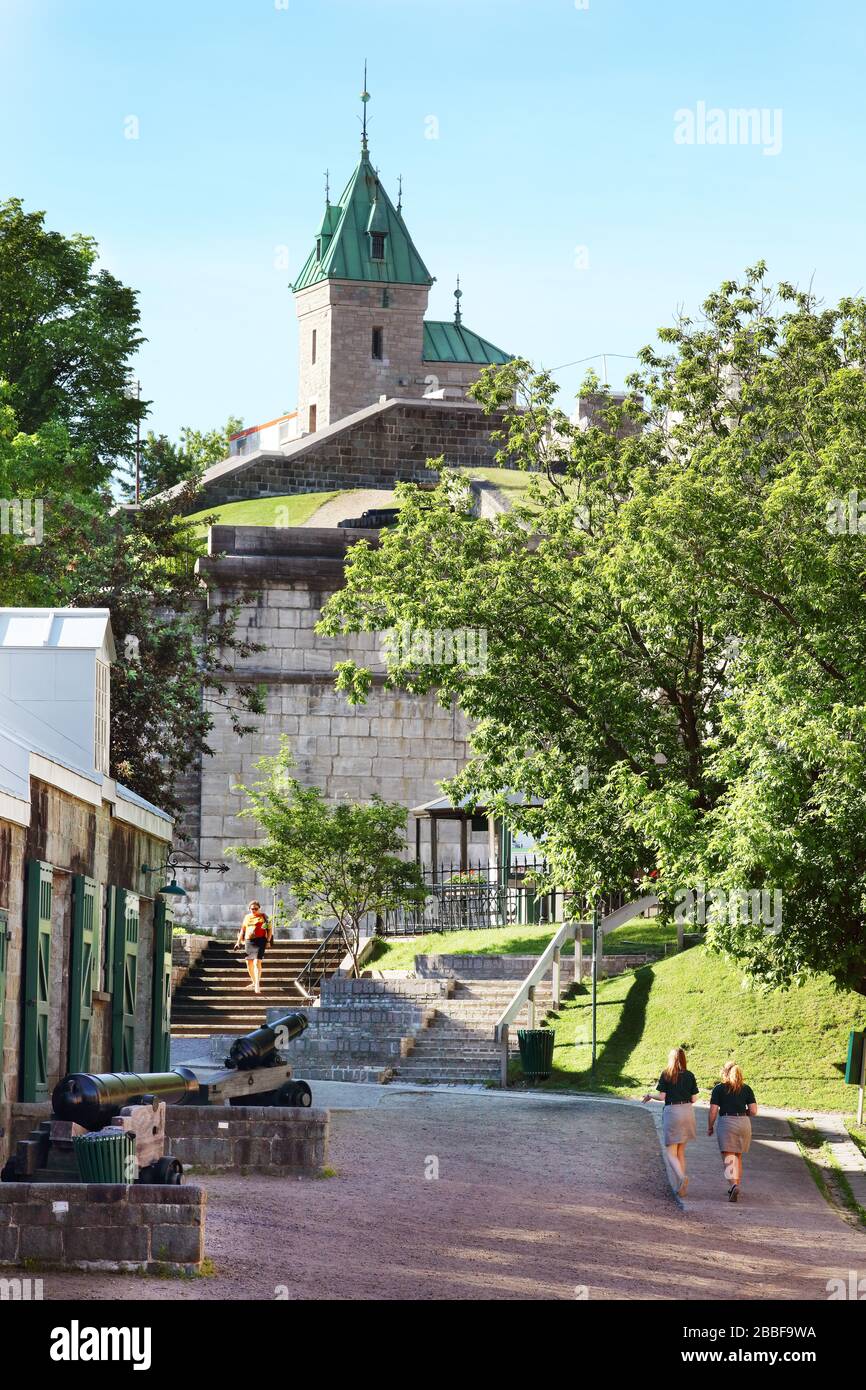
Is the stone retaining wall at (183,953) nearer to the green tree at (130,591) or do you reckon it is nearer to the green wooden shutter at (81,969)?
the green tree at (130,591)

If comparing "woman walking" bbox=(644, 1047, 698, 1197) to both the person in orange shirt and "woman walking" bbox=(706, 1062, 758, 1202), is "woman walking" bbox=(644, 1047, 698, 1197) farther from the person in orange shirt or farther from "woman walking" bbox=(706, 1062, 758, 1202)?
the person in orange shirt

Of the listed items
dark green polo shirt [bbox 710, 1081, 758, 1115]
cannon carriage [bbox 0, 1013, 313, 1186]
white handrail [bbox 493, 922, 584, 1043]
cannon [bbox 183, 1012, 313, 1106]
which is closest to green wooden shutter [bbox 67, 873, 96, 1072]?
cannon [bbox 183, 1012, 313, 1106]

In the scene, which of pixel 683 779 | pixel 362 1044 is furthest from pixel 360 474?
pixel 683 779

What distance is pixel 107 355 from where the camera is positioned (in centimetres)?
4866

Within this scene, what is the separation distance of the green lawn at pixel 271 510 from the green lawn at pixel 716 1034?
75.6ft

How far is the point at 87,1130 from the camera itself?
1481 cm

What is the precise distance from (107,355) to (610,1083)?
29030 millimetres

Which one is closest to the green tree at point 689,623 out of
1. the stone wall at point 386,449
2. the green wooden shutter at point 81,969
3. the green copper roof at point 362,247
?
the green wooden shutter at point 81,969

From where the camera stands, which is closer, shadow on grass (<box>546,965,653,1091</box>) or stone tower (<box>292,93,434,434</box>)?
shadow on grass (<box>546,965,653,1091</box>)

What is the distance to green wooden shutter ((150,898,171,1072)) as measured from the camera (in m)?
22.9

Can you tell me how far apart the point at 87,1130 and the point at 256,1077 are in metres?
5.02

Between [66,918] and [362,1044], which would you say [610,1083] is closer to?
[362,1044]

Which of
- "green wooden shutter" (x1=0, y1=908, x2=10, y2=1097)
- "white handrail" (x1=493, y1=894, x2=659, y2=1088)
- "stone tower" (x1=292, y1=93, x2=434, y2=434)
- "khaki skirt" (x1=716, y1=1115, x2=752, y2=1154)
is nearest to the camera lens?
"green wooden shutter" (x1=0, y1=908, x2=10, y2=1097)

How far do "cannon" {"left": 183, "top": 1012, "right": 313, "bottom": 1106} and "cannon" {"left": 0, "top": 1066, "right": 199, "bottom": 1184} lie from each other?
3357 mm
